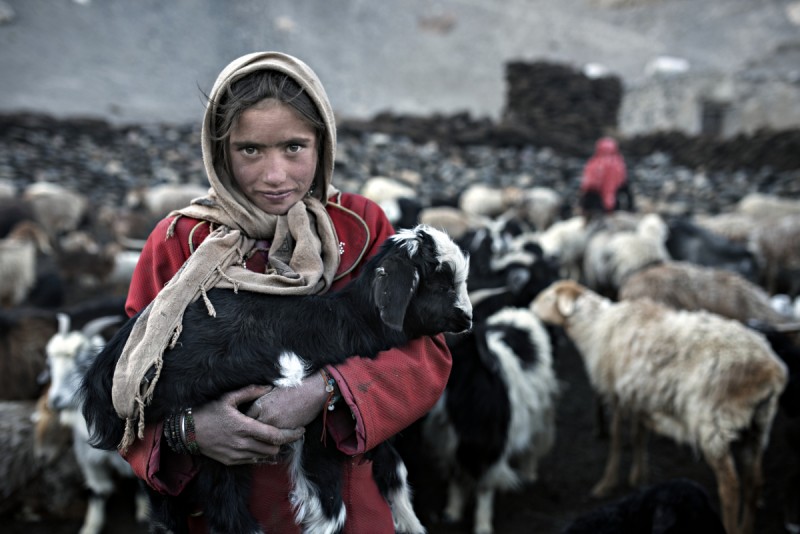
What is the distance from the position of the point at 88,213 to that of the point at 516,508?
37.1ft

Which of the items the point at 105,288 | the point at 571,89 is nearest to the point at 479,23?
the point at 571,89

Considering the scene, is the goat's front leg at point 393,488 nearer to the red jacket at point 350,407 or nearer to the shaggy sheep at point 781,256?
the red jacket at point 350,407

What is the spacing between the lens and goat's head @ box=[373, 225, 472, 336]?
5.08 feet

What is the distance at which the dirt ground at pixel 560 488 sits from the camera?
3.92 meters

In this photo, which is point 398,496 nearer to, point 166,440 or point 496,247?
point 166,440

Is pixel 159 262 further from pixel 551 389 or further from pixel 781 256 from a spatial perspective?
pixel 781 256

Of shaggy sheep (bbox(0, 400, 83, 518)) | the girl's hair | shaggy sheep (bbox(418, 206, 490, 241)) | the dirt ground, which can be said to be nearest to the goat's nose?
shaggy sheep (bbox(0, 400, 83, 518))

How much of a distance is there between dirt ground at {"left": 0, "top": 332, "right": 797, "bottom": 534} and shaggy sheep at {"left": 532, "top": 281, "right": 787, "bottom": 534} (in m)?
0.20

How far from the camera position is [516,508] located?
417 centimetres

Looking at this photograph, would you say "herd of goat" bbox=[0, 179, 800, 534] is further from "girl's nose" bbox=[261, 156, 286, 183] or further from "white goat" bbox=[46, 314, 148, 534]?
"girl's nose" bbox=[261, 156, 286, 183]

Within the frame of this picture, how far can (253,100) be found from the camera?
157cm

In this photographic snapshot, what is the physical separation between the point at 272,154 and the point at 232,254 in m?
0.29

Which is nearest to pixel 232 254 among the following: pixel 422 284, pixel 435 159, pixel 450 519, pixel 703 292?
pixel 422 284

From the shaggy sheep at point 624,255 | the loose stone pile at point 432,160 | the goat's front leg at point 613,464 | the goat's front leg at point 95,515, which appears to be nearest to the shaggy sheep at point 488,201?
the loose stone pile at point 432,160
